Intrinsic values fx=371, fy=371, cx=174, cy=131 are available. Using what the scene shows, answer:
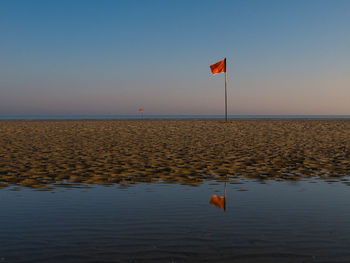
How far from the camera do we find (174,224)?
7008 mm

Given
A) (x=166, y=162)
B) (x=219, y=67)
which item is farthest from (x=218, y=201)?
(x=219, y=67)

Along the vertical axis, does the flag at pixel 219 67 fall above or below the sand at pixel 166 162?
above

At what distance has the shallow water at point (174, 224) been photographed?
5.45 m

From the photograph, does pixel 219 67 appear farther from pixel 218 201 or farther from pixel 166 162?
pixel 218 201

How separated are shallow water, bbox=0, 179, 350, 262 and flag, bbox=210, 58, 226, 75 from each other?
3011 centimetres

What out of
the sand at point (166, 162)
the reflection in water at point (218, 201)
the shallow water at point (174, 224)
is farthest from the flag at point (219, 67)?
Result: the reflection in water at point (218, 201)

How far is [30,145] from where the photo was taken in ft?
69.3

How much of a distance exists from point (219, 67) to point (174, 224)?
112ft

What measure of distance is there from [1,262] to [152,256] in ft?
6.88

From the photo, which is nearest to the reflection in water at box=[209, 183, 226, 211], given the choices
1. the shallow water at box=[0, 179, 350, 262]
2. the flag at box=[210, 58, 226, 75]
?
the shallow water at box=[0, 179, 350, 262]

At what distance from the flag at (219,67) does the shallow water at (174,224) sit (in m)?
30.1

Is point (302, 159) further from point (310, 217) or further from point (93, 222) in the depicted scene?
point (93, 222)

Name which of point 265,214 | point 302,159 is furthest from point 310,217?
point 302,159

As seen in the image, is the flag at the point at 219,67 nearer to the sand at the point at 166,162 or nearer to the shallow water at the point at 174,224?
the sand at the point at 166,162
